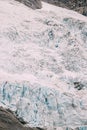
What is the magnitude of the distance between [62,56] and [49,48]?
1788 millimetres

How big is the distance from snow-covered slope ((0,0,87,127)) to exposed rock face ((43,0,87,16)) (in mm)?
7775

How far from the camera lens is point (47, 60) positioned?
222 ft

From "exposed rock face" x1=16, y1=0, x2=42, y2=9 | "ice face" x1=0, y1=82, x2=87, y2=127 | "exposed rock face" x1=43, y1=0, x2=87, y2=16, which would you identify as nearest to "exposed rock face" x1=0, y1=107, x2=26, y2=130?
"ice face" x1=0, y1=82, x2=87, y2=127

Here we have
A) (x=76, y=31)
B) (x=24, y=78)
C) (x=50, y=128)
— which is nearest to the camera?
(x=50, y=128)

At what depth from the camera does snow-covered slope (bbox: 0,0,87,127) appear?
203ft

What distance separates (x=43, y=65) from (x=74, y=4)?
78.1 ft

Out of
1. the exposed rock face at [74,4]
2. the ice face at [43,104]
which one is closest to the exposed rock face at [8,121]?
the ice face at [43,104]

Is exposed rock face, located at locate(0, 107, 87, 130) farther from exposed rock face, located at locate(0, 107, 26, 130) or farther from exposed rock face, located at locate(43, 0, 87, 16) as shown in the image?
exposed rock face, located at locate(43, 0, 87, 16)

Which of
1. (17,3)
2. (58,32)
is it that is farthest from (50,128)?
(17,3)

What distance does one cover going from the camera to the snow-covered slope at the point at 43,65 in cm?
6191

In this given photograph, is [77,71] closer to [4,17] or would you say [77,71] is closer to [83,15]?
[4,17]

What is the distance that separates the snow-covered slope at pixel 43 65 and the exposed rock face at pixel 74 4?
7.78m

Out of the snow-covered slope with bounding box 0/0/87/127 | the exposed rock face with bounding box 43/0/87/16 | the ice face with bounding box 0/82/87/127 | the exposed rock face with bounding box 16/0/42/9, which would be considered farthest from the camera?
the exposed rock face with bounding box 43/0/87/16

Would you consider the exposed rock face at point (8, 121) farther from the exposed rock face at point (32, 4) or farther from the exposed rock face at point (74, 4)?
the exposed rock face at point (74, 4)
